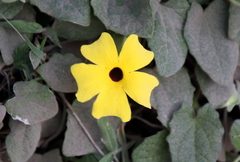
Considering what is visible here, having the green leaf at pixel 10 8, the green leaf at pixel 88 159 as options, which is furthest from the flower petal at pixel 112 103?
the green leaf at pixel 10 8

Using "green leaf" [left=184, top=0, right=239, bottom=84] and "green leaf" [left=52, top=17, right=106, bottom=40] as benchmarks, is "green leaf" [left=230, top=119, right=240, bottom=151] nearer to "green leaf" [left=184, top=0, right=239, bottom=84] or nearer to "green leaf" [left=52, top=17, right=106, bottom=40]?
"green leaf" [left=184, top=0, right=239, bottom=84]

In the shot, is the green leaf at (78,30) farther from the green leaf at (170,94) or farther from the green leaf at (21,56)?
the green leaf at (170,94)

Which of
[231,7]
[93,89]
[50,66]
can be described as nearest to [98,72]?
[93,89]

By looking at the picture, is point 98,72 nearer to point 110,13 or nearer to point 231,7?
point 110,13

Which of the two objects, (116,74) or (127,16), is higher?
(127,16)

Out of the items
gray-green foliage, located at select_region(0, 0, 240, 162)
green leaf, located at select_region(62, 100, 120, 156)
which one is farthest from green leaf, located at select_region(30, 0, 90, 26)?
green leaf, located at select_region(62, 100, 120, 156)

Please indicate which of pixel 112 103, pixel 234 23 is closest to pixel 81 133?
pixel 112 103

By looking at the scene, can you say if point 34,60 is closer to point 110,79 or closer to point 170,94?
point 110,79
